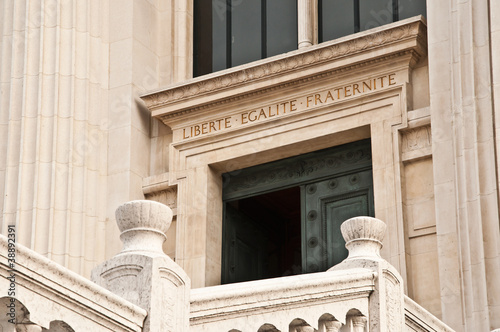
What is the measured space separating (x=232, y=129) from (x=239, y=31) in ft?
6.20

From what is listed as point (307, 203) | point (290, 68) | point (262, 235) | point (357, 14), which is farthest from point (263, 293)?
point (262, 235)

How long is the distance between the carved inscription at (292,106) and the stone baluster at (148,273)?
8654mm

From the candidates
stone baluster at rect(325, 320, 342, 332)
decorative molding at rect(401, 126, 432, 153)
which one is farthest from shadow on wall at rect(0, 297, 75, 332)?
decorative molding at rect(401, 126, 432, 153)

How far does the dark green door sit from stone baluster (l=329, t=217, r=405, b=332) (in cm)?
626

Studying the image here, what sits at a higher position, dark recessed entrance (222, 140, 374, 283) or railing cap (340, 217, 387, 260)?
dark recessed entrance (222, 140, 374, 283)

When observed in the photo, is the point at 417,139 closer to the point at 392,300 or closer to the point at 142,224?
the point at 392,300

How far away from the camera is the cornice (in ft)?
55.5

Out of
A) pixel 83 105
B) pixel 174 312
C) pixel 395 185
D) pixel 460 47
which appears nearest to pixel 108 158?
pixel 83 105

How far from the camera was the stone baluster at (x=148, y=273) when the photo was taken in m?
8.67

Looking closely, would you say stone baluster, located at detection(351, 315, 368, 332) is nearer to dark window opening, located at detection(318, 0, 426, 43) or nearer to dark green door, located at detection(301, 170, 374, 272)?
dark green door, located at detection(301, 170, 374, 272)

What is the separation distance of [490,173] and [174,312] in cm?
687

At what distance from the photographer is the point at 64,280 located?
795 centimetres

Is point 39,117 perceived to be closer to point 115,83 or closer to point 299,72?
point 115,83

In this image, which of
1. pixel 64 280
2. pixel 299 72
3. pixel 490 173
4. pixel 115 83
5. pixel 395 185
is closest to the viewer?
pixel 64 280
